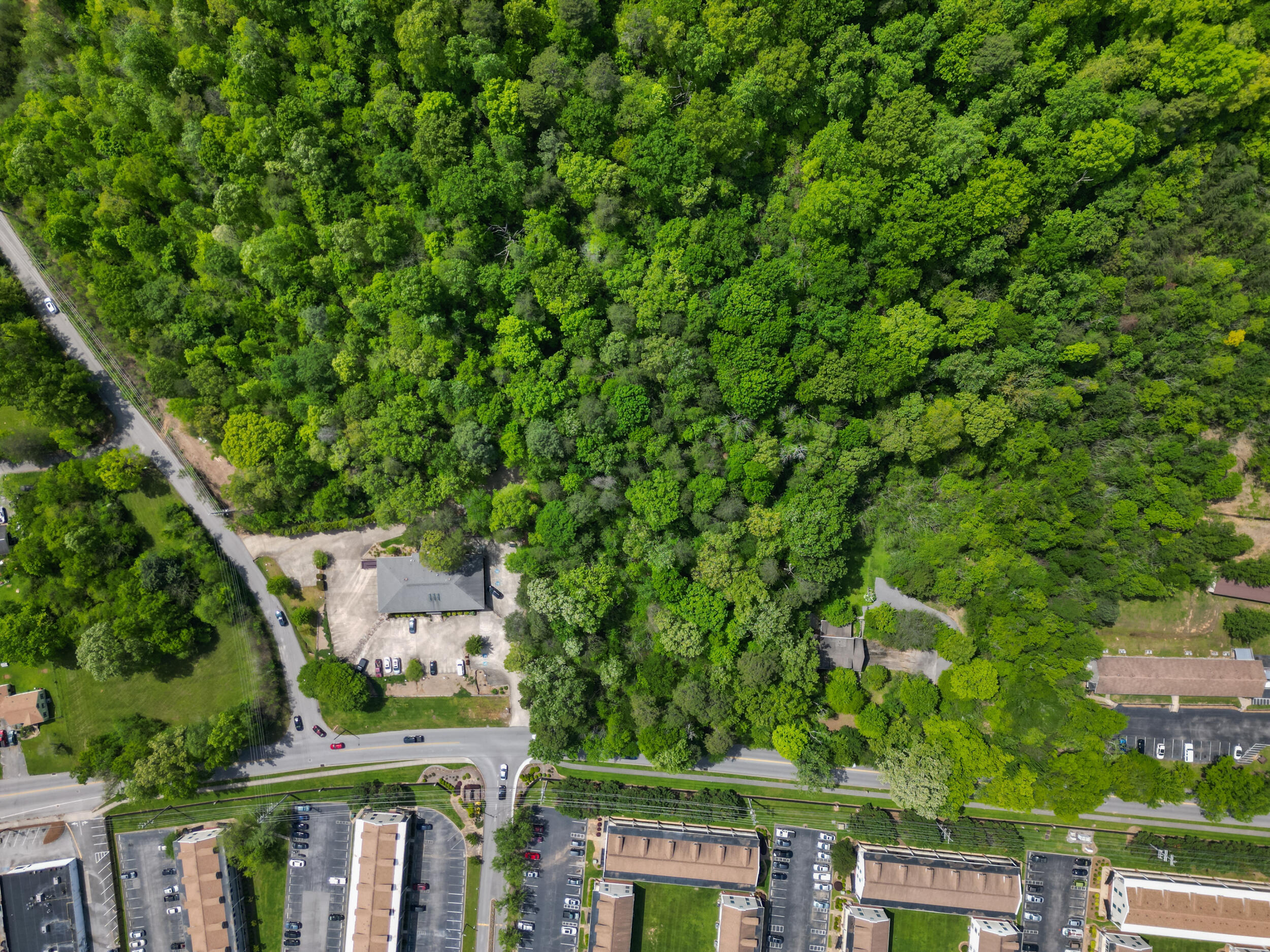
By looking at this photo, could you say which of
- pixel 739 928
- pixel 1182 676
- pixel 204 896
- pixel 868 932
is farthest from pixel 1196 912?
pixel 204 896

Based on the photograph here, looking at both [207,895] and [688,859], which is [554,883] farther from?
[207,895]

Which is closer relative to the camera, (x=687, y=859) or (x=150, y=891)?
(x=687, y=859)

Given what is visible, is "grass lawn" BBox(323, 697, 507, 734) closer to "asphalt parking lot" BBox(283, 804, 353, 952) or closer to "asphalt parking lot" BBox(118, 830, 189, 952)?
"asphalt parking lot" BBox(283, 804, 353, 952)

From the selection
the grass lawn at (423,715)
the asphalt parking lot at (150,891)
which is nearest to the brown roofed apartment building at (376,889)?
the grass lawn at (423,715)

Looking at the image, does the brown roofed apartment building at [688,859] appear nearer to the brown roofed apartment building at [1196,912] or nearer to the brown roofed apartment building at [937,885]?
the brown roofed apartment building at [937,885]

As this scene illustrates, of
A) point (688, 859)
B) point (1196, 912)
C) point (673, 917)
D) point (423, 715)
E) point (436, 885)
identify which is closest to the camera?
point (1196, 912)

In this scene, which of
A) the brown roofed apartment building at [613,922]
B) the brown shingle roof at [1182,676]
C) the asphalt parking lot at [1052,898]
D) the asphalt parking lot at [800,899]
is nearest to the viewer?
the brown shingle roof at [1182,676]
